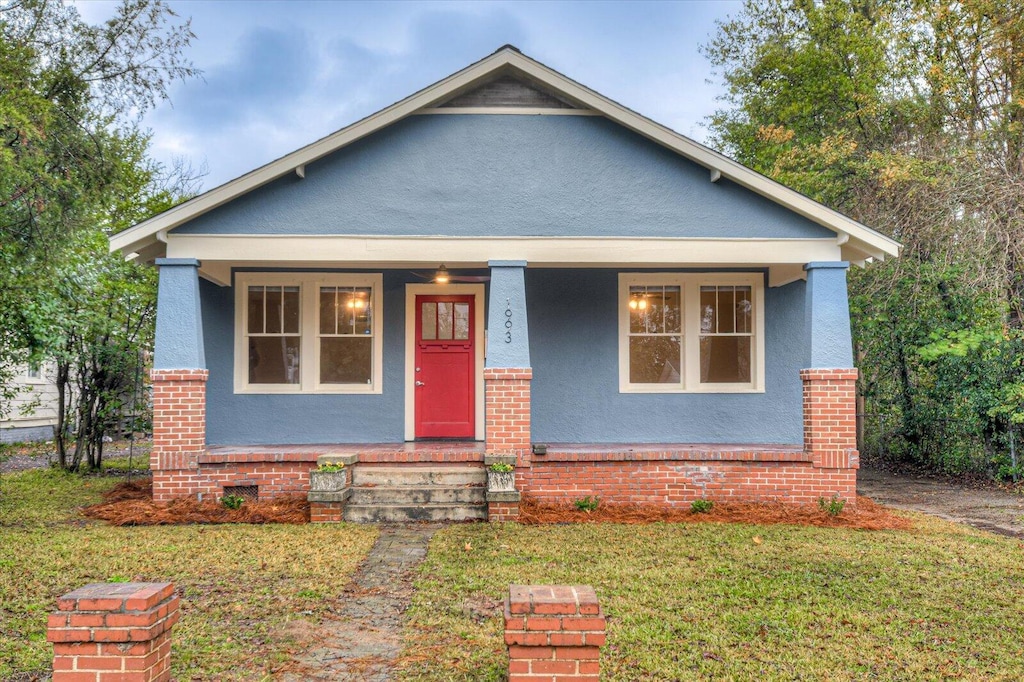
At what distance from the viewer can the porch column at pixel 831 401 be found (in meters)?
7.64

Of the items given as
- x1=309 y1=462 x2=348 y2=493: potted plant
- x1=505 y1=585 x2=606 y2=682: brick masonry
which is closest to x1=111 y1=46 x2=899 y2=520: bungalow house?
x1=309 y1=462 x2=348 y2=493: potted plant

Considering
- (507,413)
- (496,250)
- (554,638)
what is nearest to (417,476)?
(507,413)

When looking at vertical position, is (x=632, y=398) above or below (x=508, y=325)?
below

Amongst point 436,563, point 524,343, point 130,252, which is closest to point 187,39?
point 130,252

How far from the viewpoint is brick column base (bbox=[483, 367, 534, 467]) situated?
763 centimetres

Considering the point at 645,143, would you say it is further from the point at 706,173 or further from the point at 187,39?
the point at 187,39

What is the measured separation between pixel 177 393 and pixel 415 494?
293cm

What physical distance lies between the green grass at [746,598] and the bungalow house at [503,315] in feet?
3.66

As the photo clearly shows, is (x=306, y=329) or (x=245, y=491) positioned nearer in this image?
(x=245, y=491)

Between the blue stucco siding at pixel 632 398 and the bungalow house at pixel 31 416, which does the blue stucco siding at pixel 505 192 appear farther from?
the bungalow house at pixel 31 416

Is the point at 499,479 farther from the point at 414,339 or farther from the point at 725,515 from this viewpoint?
the point at 414,339

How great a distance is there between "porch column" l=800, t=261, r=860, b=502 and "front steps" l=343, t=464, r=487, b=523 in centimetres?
383

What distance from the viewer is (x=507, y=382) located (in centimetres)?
766

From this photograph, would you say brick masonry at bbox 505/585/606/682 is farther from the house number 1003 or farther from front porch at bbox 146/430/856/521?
the house number 1003
